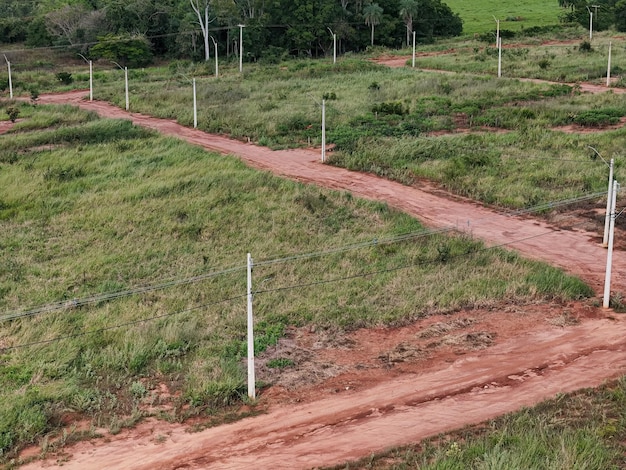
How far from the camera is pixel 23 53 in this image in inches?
2739

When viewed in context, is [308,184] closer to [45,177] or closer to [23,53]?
[45,177]

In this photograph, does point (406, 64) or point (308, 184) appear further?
point (406, 64)

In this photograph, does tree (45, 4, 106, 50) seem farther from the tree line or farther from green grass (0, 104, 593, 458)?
green grass (0, 104, 593, 458)

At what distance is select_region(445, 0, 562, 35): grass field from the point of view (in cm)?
8256

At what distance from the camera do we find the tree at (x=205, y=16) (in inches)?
2564

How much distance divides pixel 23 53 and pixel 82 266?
5946 centimetres

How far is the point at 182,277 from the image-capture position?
16.7 meters

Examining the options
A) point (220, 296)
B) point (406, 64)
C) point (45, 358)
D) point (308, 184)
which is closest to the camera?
point (45, 358)

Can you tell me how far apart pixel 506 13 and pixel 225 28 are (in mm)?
41642

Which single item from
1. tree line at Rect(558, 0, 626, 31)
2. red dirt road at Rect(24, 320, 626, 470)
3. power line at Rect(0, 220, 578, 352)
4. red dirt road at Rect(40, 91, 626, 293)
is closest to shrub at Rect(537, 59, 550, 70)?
tree line at Rect(558, 0, 626, 31)

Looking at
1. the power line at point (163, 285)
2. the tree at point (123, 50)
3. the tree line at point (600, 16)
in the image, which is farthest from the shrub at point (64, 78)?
the tree line at point (600, 16)

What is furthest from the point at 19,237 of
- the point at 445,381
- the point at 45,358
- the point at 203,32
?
the point at 203,32

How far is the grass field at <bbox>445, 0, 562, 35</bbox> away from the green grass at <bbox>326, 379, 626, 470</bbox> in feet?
238

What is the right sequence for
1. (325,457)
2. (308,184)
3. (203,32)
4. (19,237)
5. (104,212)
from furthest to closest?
(203,32), (308,184), (104,212), (19,237), (325,457)
